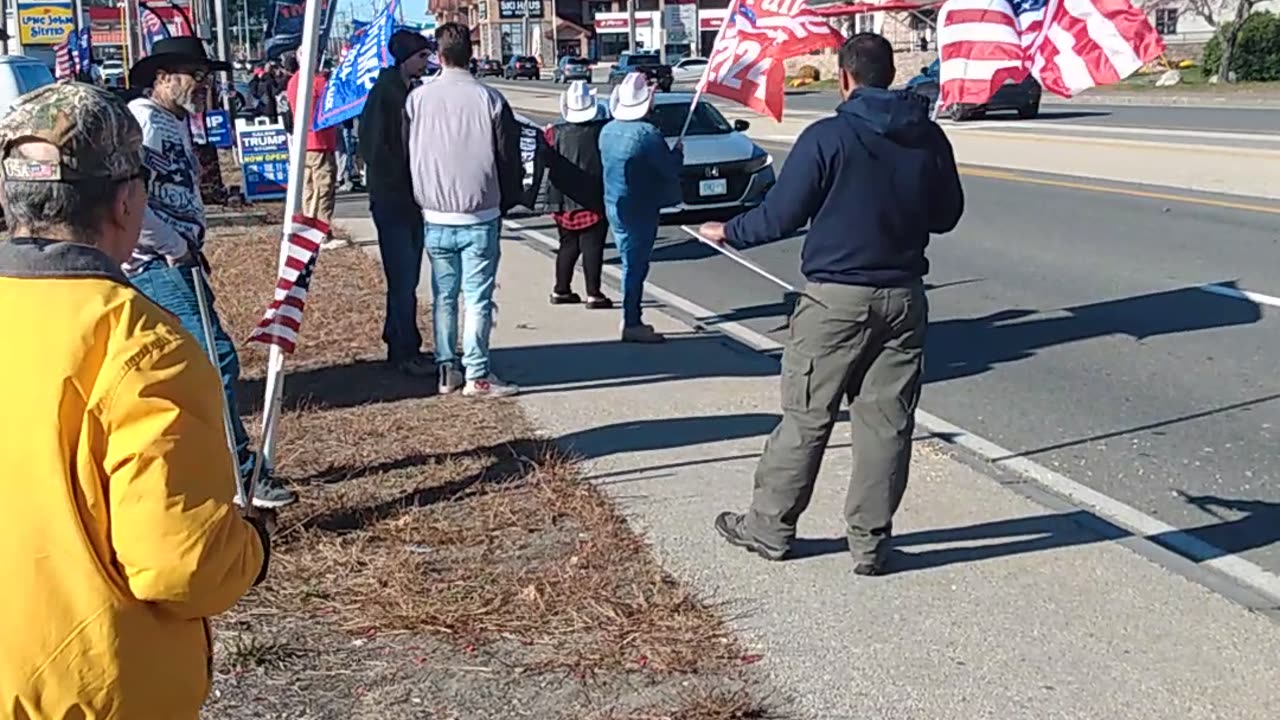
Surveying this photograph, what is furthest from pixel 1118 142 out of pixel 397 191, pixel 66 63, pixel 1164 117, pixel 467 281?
pixel 467 281

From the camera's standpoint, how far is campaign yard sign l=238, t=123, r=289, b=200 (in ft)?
61.5

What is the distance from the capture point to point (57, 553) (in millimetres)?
2209

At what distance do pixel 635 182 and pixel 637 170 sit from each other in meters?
0.08

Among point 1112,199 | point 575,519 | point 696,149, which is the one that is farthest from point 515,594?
point 1112,199

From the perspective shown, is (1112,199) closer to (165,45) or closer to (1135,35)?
(1135,35)

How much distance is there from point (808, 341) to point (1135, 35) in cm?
257

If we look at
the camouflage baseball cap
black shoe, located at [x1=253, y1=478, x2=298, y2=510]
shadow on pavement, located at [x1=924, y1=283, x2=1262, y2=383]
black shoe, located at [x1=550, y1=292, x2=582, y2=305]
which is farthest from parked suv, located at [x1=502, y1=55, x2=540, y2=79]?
the camouflage baseball cap

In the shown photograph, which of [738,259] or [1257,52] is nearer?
[738,259]

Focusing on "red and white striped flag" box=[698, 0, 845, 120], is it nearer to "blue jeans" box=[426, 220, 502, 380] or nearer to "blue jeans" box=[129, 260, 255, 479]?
"blue jeans" box=[426, 220, 502, 380]

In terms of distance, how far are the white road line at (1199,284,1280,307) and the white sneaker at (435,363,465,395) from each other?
6133mm

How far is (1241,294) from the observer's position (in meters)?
11.2

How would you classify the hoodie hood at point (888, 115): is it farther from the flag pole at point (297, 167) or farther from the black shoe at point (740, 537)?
the flag pole at point (297, 167)

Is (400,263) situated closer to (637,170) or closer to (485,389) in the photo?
(485,389)

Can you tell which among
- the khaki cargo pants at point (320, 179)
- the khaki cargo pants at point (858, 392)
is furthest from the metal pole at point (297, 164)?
the khaki cargo pants at point (320, 179)
